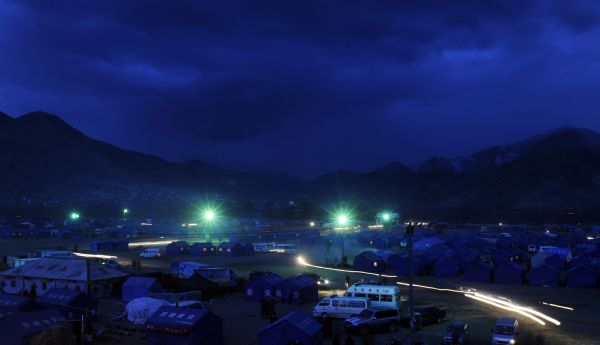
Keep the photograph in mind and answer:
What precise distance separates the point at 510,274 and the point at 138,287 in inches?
1004

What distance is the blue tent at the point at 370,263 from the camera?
4412 cm

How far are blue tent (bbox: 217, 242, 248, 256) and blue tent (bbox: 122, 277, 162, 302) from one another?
27521 mm

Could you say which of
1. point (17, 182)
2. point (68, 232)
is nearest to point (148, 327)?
point (68, 232)

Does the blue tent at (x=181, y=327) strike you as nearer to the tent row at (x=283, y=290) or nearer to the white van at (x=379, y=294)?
the white van at (x=379, y=294)

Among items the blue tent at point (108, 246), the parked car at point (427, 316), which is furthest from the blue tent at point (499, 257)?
the blue tent at point (108, 246)

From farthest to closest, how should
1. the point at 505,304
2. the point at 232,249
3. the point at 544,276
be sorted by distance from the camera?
the point at 232,249, the point at 544,276, the point at 505,304

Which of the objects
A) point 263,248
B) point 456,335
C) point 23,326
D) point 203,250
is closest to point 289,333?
point 456,335

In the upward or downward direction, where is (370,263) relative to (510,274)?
upward

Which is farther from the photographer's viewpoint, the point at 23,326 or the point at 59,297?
the point at 59,297

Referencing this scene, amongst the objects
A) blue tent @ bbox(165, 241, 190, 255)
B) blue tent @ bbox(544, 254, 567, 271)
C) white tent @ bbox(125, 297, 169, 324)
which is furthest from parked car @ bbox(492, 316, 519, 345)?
blue tent @ bbox(165, 241, 190, 255)

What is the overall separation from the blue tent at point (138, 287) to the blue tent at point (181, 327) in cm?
958

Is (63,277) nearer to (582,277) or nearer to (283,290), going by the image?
(283,290)

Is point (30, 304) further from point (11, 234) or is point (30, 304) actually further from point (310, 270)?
point (11, 234)

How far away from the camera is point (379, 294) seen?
25.3 meters
